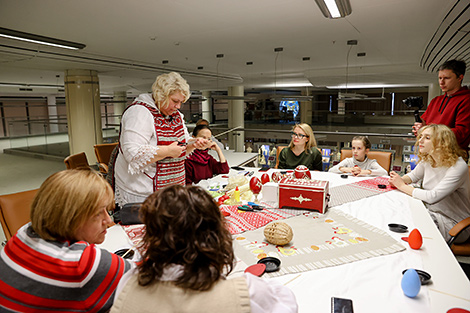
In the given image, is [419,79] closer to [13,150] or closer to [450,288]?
[450,288]

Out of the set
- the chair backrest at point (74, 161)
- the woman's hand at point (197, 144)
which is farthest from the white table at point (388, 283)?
the chair backrest at point (74, 161)

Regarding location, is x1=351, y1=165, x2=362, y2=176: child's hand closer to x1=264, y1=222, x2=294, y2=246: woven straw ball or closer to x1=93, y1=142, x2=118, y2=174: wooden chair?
x1=264, y1=222, x2=294, y2=246: woven straw ball

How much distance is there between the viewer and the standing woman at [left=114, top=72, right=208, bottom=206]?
6.72 feet

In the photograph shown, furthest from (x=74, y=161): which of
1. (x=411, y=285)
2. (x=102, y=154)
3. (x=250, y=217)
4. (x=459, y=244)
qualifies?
(x=459, y=244)

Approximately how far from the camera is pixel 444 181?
2227mm

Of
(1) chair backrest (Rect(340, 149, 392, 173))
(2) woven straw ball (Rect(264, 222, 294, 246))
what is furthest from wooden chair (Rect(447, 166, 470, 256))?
(1) chair backrest (Rect(340, 149, 392, 173))

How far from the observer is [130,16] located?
143 inches

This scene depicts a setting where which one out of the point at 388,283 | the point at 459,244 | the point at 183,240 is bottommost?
the point at 459,244

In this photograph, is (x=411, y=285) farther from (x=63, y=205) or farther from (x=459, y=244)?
(x=459, y=244)

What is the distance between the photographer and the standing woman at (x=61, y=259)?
0.86 meters

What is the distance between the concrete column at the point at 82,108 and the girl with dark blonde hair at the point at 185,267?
25.8 feet

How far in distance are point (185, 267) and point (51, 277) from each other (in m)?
0.41

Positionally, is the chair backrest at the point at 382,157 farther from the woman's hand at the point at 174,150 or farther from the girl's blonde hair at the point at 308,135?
the woman's hand at the point at 174,150

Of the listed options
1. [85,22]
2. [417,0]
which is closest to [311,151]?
[417,0]
